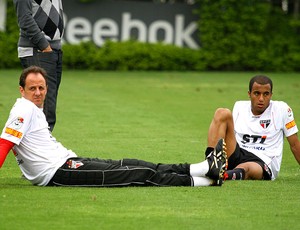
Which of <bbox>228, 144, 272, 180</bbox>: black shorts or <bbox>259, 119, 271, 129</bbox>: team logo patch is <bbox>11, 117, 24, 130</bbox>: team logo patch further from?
<bbox>259, 119, 271, 129</bbox>: team logo patch

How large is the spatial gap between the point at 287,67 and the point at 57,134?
59.4ft

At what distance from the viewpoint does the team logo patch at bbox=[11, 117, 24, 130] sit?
877 cm

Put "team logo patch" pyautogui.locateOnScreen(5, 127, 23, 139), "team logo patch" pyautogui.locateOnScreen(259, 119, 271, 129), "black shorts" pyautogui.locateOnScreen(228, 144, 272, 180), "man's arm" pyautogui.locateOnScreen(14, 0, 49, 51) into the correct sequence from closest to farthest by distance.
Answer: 1. "team logo patch" pyautogui.locateOnScreen(5, 127, 23, 139)
2. "black shorts" pyautogui.locateOnScreen(228, 144, 272, 180)
3. "team logo patch" pyautogui.locateOnScreen(259, 119, 271, 129)
4. "man's arm" pyautogui.locateOnScreen(14, 0, 49, 51)

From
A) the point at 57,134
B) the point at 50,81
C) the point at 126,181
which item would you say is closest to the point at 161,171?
the point at 126,181

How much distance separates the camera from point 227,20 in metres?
31.5

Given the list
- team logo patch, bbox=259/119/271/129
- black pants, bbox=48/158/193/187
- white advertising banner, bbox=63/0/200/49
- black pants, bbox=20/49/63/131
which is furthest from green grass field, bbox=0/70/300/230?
white advertising banner, bbox=63/0/200/49

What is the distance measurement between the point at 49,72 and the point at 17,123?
2.19 m

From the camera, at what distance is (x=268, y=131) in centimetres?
1059

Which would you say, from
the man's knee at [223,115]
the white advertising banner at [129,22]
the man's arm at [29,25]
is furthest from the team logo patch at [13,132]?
the white advertising banner at [129,22]

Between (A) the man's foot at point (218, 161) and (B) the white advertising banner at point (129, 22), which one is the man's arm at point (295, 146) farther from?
(B) the white advertising banner at point (129, 22)

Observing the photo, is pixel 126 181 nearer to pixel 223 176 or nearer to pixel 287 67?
pixel 223 176

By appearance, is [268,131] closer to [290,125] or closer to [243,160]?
[290,125]

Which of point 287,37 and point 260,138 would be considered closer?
point 260,138

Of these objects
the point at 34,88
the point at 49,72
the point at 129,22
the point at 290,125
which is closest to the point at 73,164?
the point at 34,88
